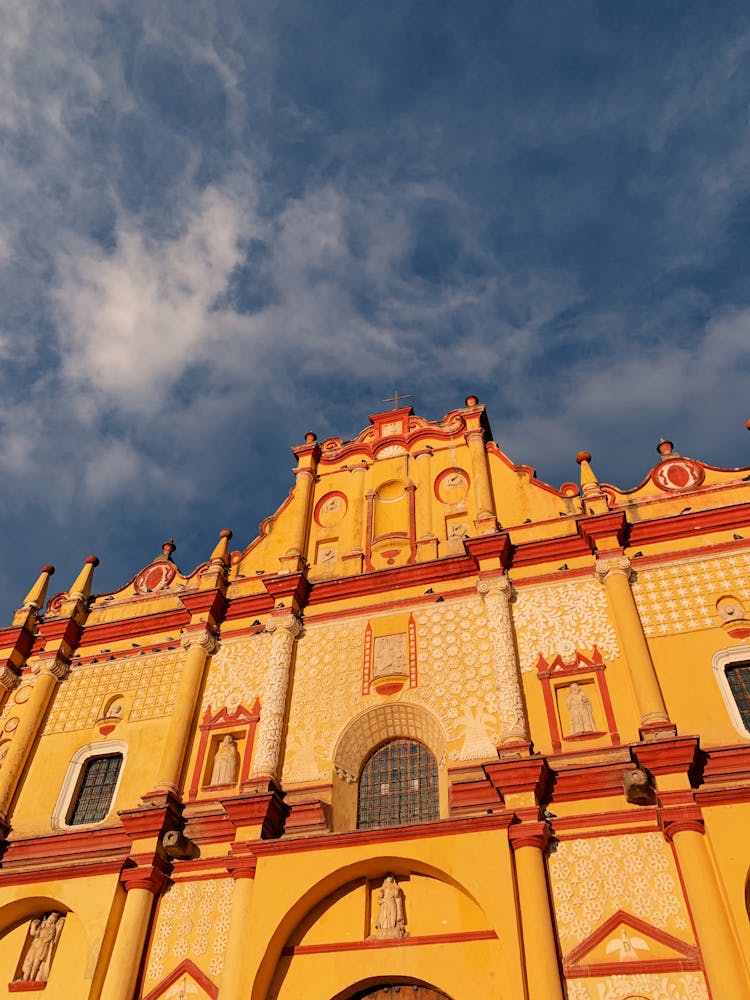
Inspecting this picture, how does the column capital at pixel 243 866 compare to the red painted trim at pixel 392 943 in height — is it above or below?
above

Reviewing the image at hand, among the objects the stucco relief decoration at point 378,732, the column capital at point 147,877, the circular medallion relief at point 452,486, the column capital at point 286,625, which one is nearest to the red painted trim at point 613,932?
the stucco relief decoration at point 378,732

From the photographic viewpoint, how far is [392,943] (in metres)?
10.6

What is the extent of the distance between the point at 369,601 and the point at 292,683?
6.59 feet

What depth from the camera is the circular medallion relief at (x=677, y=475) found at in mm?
14633

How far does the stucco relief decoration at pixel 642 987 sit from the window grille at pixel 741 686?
3.47 metres

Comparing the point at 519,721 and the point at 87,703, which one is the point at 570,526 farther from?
the point at 87,703

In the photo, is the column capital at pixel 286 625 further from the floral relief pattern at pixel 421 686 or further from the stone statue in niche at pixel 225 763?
the stone statue in niche at pixel 225 763

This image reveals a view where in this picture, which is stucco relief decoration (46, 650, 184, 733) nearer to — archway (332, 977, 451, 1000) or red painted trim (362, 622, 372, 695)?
red painted trim (362, 622, 372, 695)

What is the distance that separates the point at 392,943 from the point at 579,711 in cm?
408

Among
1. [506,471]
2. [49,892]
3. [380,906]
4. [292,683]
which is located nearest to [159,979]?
[49,892]

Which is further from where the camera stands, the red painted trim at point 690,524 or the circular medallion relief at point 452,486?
the circular medallion relief at point 452,486

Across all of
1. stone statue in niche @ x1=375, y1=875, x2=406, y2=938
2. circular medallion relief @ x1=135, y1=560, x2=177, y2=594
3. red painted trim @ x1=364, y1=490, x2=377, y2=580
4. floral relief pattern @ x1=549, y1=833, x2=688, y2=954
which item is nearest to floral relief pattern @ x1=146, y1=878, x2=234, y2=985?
stone statue in niche @ x1=375, y1=875, x2=406, y2=938

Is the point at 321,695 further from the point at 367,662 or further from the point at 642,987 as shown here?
the point at 642,987

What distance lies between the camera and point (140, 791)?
527 inches
